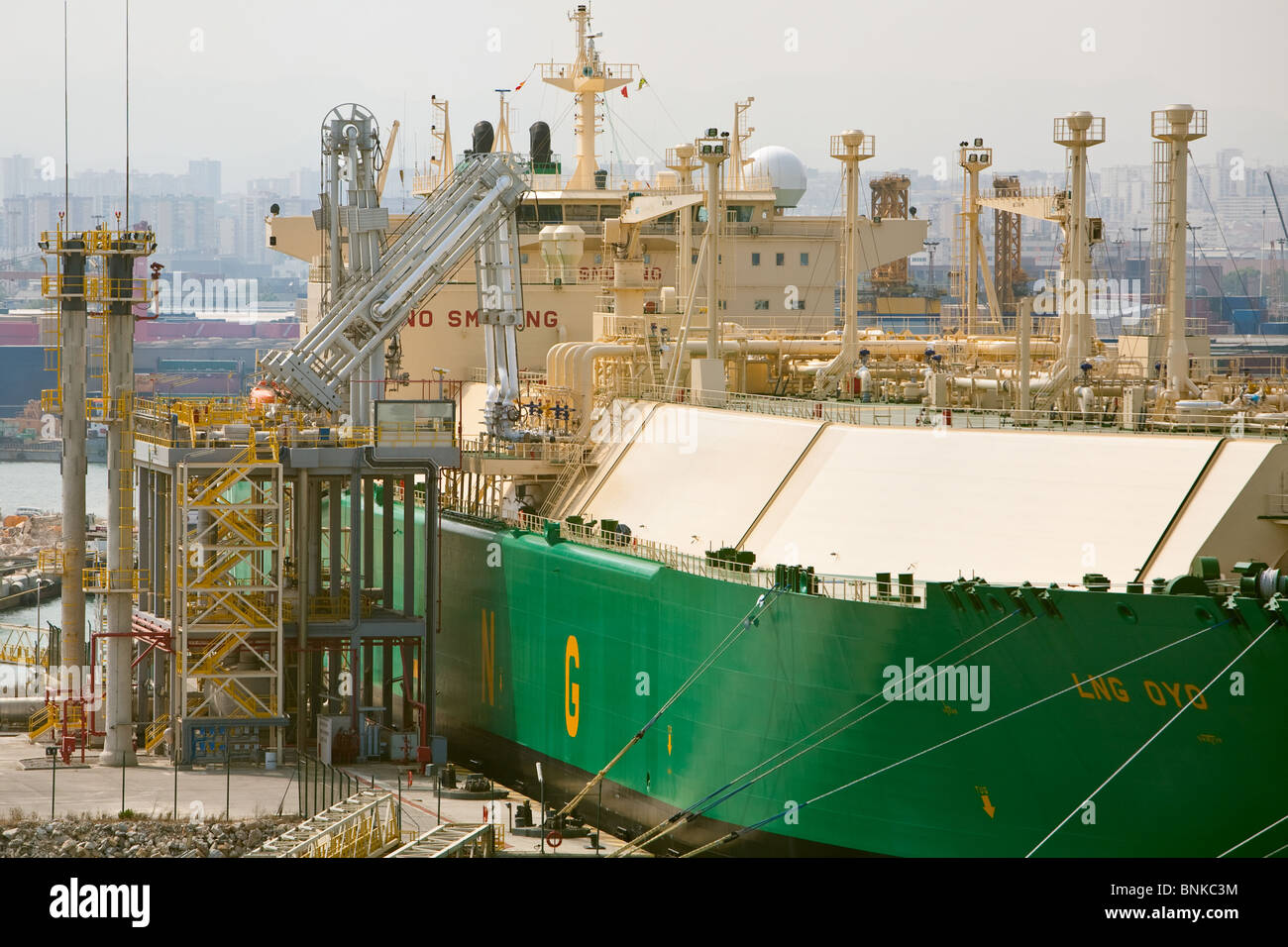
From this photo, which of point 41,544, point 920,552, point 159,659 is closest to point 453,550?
point 159,659

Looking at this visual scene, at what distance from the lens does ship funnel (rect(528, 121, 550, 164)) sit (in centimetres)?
5244

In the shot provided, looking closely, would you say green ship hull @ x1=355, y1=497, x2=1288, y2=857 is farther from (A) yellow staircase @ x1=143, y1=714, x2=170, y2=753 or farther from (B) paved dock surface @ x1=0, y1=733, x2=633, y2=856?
(A) yellow staircase @ x1=143, y1=714, x2=170, y2=753

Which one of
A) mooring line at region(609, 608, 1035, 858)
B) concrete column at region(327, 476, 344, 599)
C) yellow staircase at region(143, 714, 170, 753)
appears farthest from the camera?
concrete column at region(327, 476, 344, 599)

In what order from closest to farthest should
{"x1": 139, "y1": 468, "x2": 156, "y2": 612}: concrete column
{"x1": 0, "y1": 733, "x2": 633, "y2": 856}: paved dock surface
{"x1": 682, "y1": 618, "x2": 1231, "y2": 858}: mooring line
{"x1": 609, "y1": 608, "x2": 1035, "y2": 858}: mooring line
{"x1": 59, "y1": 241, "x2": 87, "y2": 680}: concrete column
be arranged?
1. {"x1": 682, "y1": 618, "x2": 1231, "y2": 858}: mooring line
2. {"x1": 609, "y1": 608, "x2": 1035, "y2": 858}: mooring line
3. {"x1": 0, "y1": 733, "x2": 633, "y2": 856}: paved dock surface
4. {"x1": 59, "y1": 241, "x2": 87, "y2": 680}: concrete column
5. {"x1": 139, "y1": 468, "x2": 156, "y2": 612}: concrete column

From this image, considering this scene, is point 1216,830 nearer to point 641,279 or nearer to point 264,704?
point 264,704

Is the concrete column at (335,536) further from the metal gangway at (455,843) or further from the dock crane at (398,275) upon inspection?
the metal gangway at (455,843)

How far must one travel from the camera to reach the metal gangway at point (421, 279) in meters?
39.5

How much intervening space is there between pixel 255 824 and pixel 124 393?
10019 mm

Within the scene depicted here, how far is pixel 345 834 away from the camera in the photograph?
89.9 feet

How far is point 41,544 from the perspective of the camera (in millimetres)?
89688

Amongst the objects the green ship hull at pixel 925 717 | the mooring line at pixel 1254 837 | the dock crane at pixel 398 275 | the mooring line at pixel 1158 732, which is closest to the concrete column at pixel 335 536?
the dock crane at pixel 398 275

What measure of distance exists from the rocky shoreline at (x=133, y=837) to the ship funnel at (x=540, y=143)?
26807 mm

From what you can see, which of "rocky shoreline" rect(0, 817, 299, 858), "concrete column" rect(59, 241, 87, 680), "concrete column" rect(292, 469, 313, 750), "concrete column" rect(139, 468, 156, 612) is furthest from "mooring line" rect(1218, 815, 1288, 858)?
→ "concrete column" rect(139, 468, 156, 612)

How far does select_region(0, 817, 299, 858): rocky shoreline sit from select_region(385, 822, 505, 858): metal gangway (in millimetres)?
2423
